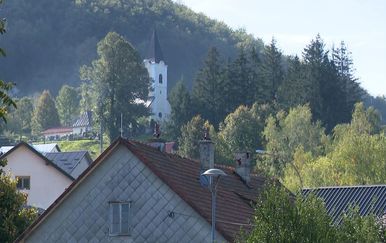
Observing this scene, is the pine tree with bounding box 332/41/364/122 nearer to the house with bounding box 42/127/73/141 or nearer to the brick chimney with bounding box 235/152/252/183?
the house with bounding box 42/127/73/141

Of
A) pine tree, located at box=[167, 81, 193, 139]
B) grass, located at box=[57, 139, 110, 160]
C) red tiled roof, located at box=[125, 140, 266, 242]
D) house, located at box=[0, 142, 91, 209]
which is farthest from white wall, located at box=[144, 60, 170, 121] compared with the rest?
red tiled roof, located at box=[125, 140, 266, 242]

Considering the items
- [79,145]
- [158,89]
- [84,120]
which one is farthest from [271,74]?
[84,120]

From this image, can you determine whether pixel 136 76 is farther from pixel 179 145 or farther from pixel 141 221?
pixel 141 221

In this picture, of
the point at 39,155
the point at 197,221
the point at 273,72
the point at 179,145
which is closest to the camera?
the point at 197,221

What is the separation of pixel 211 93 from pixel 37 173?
7984 centimetres

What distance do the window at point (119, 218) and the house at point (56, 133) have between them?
477 feet

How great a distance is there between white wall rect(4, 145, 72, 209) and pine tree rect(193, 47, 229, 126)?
253 ft

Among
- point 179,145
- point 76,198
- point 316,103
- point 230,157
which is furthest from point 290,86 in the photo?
point 76,198

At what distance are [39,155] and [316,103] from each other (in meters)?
77.5

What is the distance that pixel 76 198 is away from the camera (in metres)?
34.2

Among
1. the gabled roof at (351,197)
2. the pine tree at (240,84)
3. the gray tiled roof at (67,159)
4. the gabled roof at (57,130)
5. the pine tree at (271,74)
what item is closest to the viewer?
the gabled roof at (351,197)

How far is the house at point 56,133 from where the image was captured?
18135 cm

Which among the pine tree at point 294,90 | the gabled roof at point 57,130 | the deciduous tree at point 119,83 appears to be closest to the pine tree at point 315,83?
the pine tree at point 294,90

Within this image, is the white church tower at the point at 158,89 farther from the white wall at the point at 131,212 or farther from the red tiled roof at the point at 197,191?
the white wall at the point at 131,212
